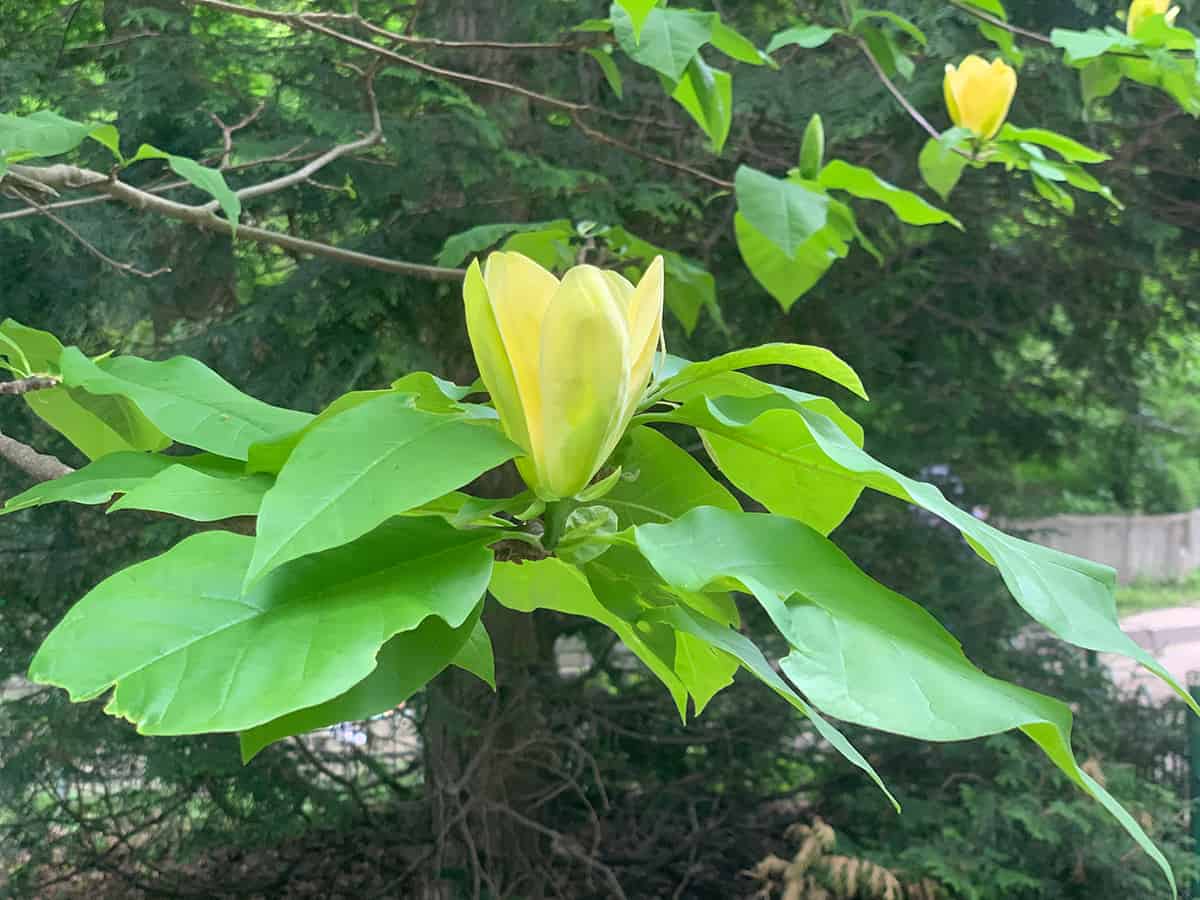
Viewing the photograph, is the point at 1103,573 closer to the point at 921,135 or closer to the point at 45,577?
the point at 45,577

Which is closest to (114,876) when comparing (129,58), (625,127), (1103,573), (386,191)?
(386,191)

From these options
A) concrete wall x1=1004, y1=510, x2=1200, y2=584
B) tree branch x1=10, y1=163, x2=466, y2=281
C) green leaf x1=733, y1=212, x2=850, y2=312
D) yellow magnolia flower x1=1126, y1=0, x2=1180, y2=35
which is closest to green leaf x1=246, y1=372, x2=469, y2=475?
tree branch x1=10, y1=163, x2=466, y2=281

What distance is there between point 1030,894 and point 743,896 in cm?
55

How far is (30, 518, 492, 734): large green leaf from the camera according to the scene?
0.21 meters

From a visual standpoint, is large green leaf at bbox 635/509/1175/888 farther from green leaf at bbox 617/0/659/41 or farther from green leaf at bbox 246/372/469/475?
green leaf at bbox 617/0/659/41

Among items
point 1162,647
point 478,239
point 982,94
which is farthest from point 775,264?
point 1162,647

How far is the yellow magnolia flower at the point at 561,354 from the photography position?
274 mm

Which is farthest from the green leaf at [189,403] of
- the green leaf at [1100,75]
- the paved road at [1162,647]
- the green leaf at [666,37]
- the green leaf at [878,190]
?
the paved road at [1162,647]

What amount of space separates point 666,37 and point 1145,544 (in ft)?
17.7

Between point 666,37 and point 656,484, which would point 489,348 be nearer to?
point 656,484

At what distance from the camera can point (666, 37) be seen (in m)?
0.77

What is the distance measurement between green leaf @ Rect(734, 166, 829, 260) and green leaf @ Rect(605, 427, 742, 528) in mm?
566

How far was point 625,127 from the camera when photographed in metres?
1.90

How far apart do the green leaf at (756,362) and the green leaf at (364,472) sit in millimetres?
70
